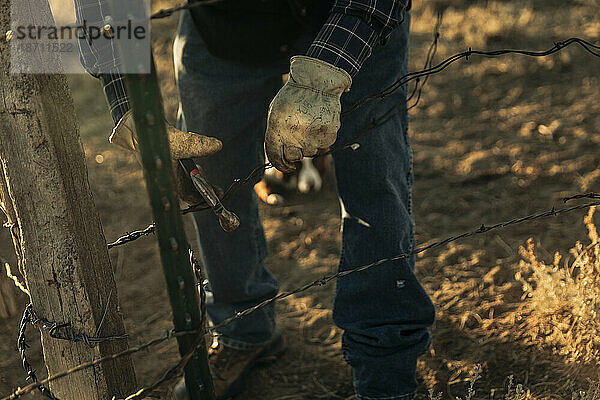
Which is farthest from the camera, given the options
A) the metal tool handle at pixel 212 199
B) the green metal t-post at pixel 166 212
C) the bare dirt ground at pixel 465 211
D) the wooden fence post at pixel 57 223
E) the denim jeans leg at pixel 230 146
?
the bare dirt ground at pixel 465 211

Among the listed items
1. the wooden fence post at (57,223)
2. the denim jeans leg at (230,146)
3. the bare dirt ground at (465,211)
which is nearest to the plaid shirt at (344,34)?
the wooden fence post at (57,223)

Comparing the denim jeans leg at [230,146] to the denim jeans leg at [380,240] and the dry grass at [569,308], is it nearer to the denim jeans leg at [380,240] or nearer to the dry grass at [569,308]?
the denim jeans leg at [380,240]

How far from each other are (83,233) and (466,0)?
194 inches

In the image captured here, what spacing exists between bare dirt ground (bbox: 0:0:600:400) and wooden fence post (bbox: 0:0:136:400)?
1.00 m

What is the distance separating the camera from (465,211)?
3.38 metres

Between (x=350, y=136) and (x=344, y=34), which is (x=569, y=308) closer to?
(x=350, y=136)

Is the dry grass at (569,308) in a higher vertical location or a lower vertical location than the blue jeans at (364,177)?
lower

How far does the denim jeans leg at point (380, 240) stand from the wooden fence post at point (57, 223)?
2.26 ft

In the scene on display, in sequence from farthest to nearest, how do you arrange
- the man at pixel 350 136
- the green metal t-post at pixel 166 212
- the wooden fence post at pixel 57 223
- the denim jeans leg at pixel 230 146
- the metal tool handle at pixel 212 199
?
the denim jeans leg at pixel 230 146
the man at pixel 350 136
the metal tool handle at pixel 212 199
the wooden fence post at pixel 57 223
the green metal t-post at pixel 166 212

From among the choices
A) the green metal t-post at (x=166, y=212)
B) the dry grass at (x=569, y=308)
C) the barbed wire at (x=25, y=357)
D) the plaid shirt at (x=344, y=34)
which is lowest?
the dry grass at (x=569, y=308)

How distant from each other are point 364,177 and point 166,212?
743 mm

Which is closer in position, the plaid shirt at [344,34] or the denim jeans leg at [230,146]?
the plaid shirt at [344,34]

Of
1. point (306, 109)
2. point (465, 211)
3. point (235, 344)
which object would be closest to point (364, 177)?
point (306, 109)

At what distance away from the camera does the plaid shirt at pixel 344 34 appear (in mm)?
1562
